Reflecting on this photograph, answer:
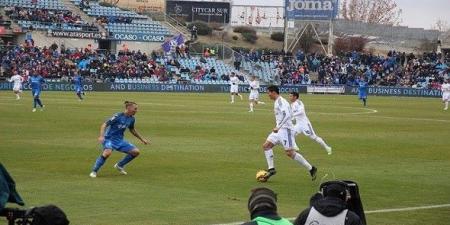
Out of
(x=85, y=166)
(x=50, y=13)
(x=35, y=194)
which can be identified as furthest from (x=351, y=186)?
(x=50, y=13)

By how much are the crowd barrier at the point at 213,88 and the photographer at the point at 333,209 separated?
6762 centimetres

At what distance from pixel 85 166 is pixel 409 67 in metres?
76.6

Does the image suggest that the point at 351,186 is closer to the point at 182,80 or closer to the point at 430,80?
the point at 182,80

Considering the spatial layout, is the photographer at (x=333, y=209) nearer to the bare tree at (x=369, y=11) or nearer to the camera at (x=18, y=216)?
the camera at (x=18, y=216)

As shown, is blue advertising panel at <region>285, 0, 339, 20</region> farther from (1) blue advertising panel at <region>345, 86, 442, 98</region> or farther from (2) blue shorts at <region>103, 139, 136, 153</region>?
(2) blue shorts at <region>103, 139, 136, 153</region>

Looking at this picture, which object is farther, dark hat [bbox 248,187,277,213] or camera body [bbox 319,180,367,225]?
camera body [bbox 319,180,367,225]

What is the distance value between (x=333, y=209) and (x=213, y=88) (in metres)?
77.1

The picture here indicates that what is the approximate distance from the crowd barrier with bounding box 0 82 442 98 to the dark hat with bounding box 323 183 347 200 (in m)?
67.7

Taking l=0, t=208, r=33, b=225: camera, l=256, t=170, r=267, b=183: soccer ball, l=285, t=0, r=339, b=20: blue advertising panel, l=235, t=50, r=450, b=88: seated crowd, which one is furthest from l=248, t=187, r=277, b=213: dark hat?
l=285, t=0, r=339, b=20: blue advertising panel

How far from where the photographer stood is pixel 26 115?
41.5 m

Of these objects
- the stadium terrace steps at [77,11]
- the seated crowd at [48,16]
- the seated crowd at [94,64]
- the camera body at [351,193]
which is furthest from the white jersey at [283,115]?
the stadium terrace steps at [77,11]

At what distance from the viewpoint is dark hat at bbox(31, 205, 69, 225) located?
6.77m

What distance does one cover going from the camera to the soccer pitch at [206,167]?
16.4 meters

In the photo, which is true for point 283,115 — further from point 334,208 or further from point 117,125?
point 334,208
